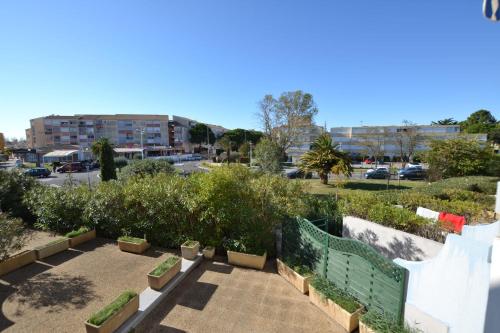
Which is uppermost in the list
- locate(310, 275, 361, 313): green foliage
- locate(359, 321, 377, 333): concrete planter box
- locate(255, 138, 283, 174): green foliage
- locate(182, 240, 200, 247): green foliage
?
locate(255, 138, 283, 174): green foliage

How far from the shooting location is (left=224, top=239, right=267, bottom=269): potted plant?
285 inches

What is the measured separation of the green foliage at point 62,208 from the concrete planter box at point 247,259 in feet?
18.9

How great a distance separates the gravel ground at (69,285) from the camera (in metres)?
4.91

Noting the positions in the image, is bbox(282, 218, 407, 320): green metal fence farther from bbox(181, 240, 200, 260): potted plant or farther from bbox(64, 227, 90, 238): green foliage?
bbox(64, 227, 90, 238): green foliage

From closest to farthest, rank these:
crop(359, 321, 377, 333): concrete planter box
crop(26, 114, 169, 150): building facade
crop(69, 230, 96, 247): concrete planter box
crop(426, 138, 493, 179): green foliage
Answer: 1. crop(359, 321, 377, 333): concrete planter box
2. crop(69, 230, 96, 247): concrete planter box
3. crop(426, 138, 493, 179): green foliage
4. crop(26, 114, 169, 150): building facade

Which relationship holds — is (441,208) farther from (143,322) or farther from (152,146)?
(152,146)

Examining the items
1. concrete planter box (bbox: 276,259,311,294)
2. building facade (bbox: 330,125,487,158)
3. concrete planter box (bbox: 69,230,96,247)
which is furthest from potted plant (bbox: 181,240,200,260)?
building facade (bbox: 330,125,487,158)

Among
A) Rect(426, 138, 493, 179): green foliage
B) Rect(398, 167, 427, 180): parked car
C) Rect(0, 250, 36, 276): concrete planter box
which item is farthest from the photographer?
Rect(398, 167, 427, 180): parked car

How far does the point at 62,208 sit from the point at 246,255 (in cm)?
708

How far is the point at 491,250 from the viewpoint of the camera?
324cm

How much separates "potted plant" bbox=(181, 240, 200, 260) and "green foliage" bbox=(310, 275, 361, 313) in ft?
11.3

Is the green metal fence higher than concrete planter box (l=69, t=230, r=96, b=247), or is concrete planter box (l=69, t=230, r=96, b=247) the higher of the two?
the green metal fence

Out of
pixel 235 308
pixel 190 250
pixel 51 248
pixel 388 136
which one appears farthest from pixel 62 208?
pixel 388 136

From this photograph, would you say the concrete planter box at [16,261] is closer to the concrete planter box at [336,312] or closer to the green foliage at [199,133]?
the concrete planter box at [336,312]
